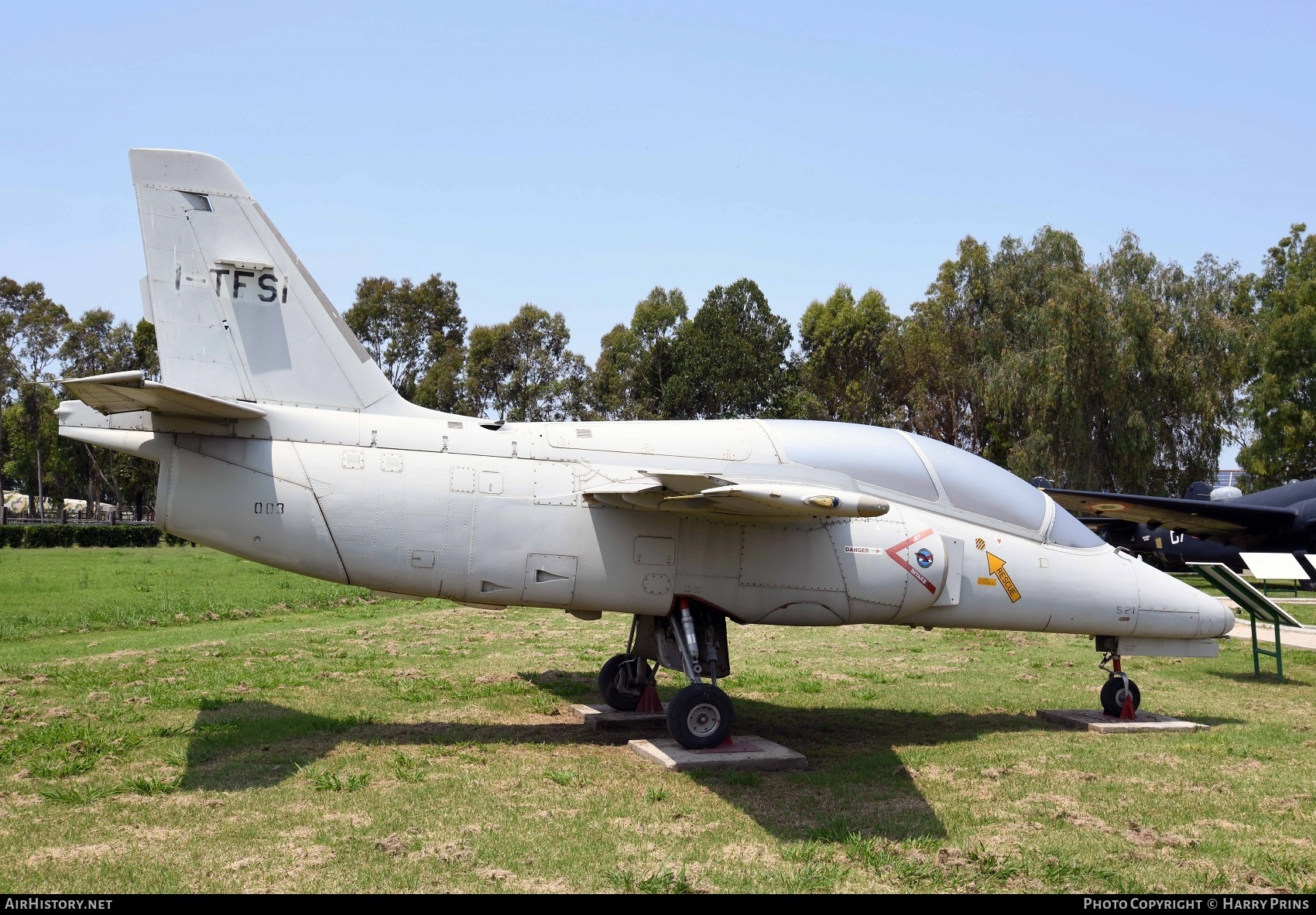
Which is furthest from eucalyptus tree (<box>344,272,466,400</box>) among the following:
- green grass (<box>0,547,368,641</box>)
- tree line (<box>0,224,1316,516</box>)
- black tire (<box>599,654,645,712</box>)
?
black tire (<box>599,654,645,712</box>)

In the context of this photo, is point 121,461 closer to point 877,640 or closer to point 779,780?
point 877,640

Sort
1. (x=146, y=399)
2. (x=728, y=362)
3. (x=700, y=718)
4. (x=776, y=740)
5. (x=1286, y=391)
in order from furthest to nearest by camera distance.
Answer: (x=728, y=362), (x=1286, y=391), (x=776, y=740), (x=700, y=718), (x=146, y=399)

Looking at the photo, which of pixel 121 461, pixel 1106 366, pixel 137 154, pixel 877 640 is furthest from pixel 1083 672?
pixel 121 461

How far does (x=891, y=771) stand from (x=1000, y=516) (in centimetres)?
316

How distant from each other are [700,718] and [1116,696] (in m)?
5.06

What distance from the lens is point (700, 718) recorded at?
8.95 metres

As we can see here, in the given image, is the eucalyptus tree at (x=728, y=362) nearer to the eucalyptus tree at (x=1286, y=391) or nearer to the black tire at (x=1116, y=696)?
the eucalyptus tree at (x=1286, y=391)

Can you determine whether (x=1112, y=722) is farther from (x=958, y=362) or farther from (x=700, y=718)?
(x=958, y=362)

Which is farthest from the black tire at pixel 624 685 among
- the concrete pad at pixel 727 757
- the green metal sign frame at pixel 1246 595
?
the green metal sign frame at pixel 1246 595

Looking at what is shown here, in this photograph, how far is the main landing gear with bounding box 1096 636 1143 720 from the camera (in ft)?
35.0

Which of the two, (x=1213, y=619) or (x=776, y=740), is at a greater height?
(x=1213, y=619)

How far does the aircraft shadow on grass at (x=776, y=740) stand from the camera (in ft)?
23.6

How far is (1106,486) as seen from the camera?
40.6m

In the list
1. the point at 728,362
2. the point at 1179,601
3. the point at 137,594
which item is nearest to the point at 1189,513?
the point at 1179,601
